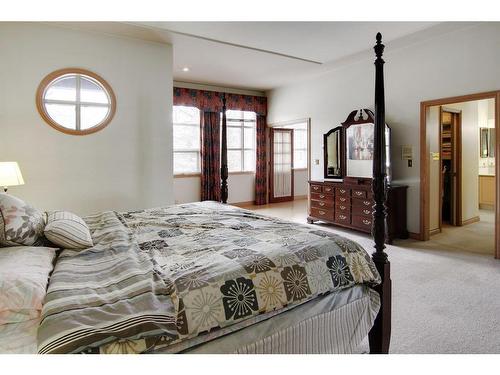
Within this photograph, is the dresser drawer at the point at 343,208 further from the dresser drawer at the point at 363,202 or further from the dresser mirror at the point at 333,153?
the dresser mirror at the point at 333,153

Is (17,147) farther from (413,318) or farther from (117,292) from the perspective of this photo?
(413,318)

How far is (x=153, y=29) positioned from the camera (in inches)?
150

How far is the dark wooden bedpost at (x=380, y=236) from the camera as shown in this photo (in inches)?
73.4

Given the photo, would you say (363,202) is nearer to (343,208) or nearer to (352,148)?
(343,208)

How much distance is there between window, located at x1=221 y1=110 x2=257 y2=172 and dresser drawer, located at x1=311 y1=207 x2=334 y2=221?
262cm

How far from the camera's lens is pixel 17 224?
167 centimetres

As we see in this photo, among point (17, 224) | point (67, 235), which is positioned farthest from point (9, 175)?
point (67, 235)

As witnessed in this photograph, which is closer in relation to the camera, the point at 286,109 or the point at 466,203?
the point at 466,203

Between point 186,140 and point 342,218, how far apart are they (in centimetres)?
370

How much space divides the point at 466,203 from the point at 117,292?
6026mm

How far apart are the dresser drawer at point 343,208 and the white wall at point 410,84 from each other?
2.67ft

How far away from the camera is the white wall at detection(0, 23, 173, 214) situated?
11.6 ft

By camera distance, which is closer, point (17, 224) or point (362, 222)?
point (17, 224)
